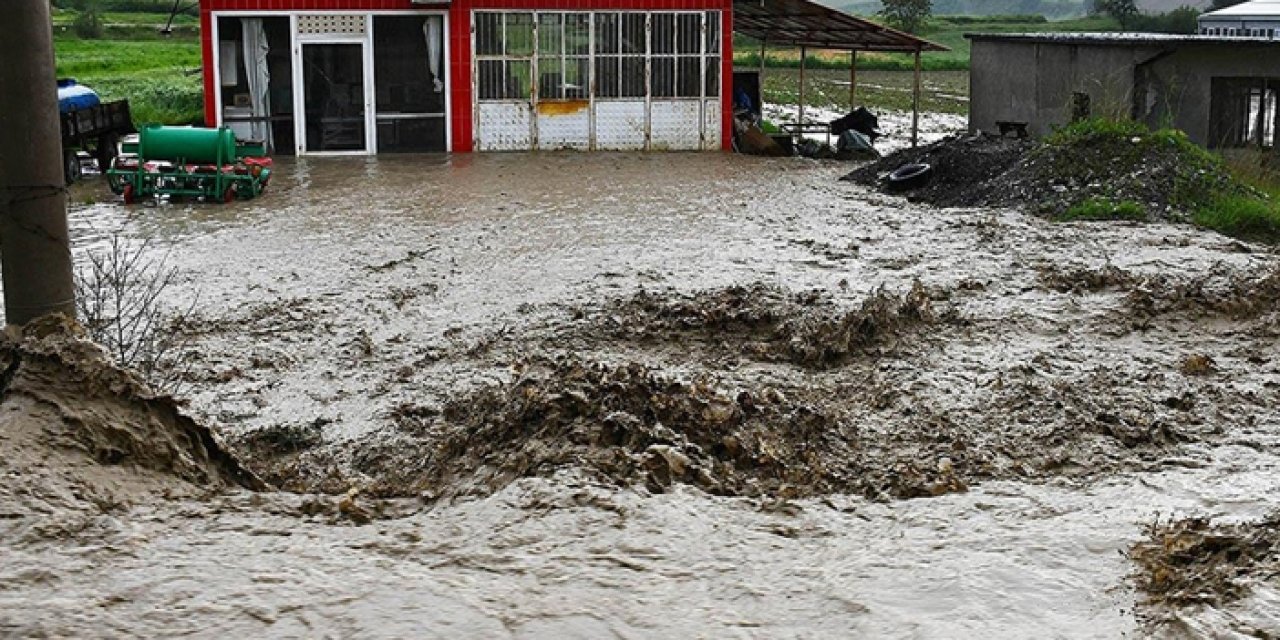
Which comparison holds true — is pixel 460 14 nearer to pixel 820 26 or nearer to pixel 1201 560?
pixel 820 26

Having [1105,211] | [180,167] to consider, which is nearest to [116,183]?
[180,167]

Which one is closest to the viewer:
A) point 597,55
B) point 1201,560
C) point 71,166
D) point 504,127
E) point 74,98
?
point 1201,560

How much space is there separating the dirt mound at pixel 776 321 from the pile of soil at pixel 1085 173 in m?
6.77

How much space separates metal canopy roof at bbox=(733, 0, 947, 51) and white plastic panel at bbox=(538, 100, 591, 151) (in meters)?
3.56

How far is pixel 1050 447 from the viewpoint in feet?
27.7

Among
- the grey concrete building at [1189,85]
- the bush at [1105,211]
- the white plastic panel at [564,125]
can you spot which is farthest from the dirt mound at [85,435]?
the white plastic panel at [564,125]

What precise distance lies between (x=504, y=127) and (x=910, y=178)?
8.75 metres

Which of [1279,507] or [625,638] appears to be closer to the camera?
[625,638]

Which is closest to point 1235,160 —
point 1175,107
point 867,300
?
point 1175,107

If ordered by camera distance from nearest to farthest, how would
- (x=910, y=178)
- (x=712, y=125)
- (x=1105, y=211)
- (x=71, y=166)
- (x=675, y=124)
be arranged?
1. (x=1105, y=211)
2. (x=910, y=178)
3. (x=71, y=166)
4. (x=675, y=124)
5. (x=712, y=125)

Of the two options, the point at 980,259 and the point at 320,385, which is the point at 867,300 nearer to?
the point at 980,259

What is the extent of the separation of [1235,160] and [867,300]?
43.2ft

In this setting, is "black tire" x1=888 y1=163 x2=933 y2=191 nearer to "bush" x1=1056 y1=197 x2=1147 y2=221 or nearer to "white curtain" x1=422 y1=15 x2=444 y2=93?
"bush" x1=1056 y1=197 x2=1147 y2=221

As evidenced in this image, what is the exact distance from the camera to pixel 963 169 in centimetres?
2172
